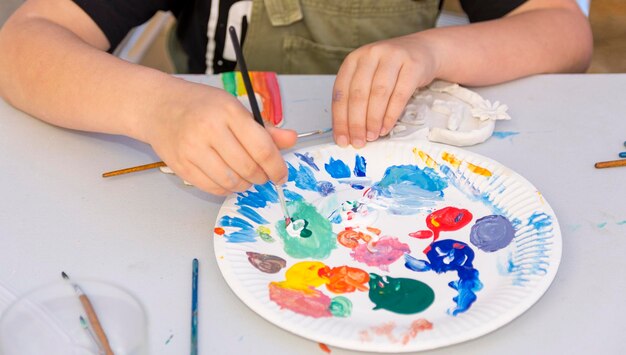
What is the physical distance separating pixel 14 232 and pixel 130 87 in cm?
21

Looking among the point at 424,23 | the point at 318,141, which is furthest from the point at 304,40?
the point at 318,141

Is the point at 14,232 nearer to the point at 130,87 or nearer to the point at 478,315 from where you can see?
the point at 130,87

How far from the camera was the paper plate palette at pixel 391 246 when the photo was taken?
0.60 m

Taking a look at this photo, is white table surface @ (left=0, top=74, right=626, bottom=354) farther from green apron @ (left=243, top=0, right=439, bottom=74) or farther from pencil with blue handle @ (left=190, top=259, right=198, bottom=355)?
green apron @ (left=243, top=0, right=439, bottom=74)

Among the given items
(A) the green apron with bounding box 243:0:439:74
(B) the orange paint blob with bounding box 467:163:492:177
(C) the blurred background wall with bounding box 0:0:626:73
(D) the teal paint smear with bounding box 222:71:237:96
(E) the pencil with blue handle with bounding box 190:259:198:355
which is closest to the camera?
(E) the pencil with blue handle with bounding box 190:259:198:355

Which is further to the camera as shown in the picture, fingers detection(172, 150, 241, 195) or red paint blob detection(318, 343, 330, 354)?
fingers detection(172, 150, 241, 195)

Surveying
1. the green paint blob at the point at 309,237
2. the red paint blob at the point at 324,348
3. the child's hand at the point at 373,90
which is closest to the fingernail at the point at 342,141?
the child's hand at the point at 373,90

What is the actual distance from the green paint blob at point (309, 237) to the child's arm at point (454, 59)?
12cm

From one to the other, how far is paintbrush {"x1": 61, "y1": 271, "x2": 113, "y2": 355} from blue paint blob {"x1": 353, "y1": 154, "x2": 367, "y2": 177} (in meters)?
0.35

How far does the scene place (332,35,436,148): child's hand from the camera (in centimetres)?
83

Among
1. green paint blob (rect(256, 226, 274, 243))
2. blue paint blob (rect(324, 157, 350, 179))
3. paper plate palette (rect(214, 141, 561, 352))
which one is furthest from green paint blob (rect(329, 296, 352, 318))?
blue paint blob (rect(324, 157, 350, 179))

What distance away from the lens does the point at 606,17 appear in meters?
2.38

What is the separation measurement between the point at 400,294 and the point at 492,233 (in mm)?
141

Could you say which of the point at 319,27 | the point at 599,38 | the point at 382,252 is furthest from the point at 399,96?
the point at 599,38
